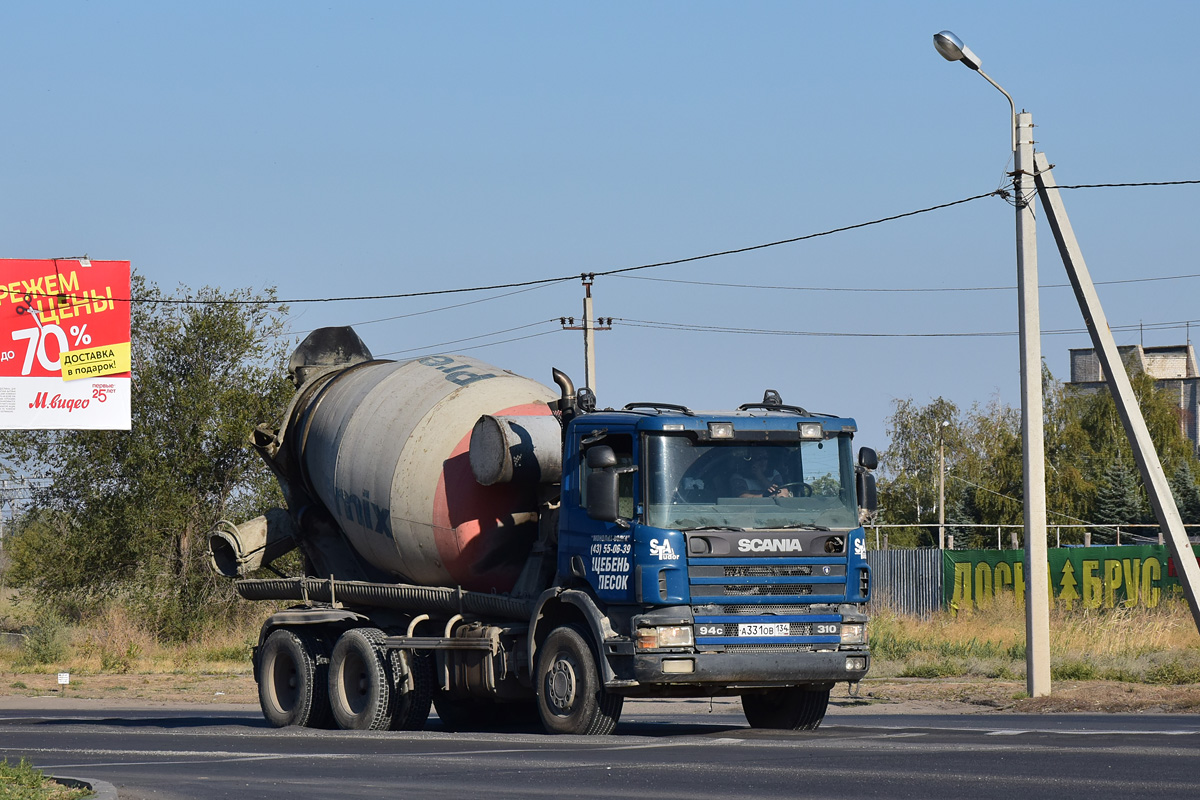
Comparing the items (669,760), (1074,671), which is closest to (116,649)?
(1074,671)

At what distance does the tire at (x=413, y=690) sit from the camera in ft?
51.1

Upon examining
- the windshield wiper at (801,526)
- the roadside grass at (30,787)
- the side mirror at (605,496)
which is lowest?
the roadside grass at (30,787)

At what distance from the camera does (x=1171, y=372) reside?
11812 cm

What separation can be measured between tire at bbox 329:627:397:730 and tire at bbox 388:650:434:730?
7 cm

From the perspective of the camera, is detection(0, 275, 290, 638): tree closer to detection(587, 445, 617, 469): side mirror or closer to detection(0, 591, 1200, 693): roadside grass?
detection(0, 591, 1200, 693): roadside grass

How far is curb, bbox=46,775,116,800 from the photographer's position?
952 cm

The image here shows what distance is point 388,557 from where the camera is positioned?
1597 centimetres

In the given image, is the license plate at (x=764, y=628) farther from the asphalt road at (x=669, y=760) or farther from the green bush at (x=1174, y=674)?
the green bush at (x=1174, y=674)

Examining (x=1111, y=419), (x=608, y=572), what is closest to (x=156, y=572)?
(x=608, y=572)

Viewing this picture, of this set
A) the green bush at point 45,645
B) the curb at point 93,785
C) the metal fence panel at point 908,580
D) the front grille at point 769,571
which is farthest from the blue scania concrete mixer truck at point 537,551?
the metal fence panel at point 908,580

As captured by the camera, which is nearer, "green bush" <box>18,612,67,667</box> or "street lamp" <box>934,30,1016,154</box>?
"street lamp" <box>934,30,1016,154</box>

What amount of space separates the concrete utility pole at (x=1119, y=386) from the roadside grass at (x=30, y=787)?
12171 millimetres

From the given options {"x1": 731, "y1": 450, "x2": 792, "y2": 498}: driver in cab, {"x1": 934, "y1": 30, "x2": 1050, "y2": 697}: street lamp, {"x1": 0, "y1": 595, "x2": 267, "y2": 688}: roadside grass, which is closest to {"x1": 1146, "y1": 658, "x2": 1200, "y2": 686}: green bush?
{"x1": 934, "y1": 30, "x2": 1050, "y2": 697}: street lamp

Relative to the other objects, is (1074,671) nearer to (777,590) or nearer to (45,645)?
(777,590)
